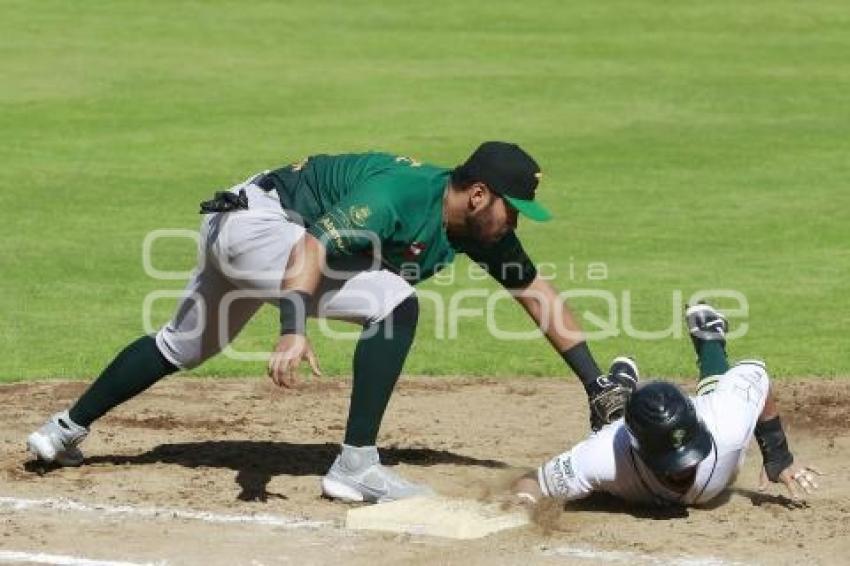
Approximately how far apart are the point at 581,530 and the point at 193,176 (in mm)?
11483

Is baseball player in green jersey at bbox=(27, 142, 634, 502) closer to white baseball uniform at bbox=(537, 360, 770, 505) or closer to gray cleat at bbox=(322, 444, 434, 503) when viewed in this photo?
gray cleat at bbox=(322, 444, 434, 503)

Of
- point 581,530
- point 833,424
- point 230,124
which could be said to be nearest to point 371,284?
point 581,530

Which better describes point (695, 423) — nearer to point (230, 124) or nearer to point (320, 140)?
point (320, 140)

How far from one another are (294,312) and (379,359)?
1.76 ft

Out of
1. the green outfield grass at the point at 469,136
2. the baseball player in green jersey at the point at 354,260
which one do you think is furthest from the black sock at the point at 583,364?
the green outfield grass at the point at 469,136

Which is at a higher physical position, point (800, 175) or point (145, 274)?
point (800, 175)

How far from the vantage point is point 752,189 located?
1706 cm

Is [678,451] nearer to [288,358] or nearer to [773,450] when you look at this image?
[773,450]

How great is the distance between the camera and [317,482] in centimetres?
770

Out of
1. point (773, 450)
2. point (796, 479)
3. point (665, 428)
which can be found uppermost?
point (665, 428)

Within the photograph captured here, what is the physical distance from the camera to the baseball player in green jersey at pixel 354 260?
273 inches

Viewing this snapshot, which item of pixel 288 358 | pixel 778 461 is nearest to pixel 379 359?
pixel 288 358

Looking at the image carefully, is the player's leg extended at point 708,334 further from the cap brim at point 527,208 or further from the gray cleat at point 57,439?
the gray cleat at point 57,439

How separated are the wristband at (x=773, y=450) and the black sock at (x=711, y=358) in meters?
0.44
